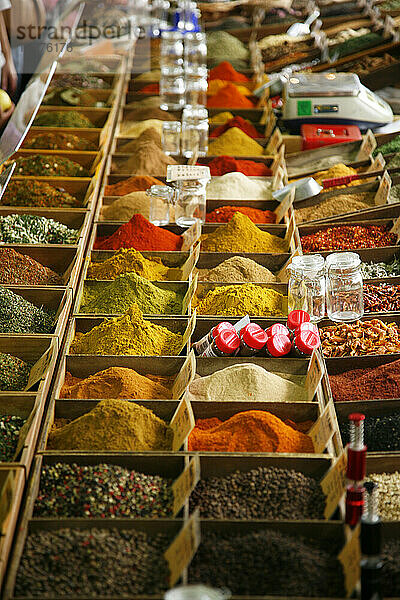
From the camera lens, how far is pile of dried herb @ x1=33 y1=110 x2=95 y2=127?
14.7 feet

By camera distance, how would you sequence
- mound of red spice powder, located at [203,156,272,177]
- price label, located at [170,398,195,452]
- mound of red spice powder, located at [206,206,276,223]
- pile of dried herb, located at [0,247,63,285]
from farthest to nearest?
1. mound of red spice powder, located at [203,156,272,177]
2. mound of red spice powder, located at [206,206,276,223]
3. pile of dried herb, located at [0,247,63,285]
4. price label, located at [170,398,195,452]

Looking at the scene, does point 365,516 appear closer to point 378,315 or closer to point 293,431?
point 293,431

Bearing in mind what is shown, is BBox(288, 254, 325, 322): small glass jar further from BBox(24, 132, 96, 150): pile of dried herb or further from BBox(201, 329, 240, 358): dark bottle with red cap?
BBox(24, 132, 96, 150): pile of dried herb

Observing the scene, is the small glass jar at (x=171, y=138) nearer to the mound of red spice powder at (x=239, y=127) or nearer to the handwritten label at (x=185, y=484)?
the mound of red spice powder at (x=239, y=127)

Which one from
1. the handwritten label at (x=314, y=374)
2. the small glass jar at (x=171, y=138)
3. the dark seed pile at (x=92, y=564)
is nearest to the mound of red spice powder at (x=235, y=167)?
the small glass jar at (x=171, y=138)

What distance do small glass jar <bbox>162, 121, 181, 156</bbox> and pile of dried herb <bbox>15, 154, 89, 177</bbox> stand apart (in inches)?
19.9

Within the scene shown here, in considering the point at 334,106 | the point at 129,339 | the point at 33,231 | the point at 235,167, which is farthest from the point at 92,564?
the point at 334,106

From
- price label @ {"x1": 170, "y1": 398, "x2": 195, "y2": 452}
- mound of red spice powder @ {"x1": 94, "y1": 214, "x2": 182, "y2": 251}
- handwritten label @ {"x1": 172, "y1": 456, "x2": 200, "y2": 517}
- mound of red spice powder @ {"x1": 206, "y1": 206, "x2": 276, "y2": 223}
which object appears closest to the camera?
handwritten label @ {"x1": 172, "y1": 456, "x2": 200, "y2": 517}

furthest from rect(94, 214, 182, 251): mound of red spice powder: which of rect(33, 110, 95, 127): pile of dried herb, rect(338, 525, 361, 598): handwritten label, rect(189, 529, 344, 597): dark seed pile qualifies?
rect(338, 525, 361, 598): handwritten label

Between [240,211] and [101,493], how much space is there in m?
1.95

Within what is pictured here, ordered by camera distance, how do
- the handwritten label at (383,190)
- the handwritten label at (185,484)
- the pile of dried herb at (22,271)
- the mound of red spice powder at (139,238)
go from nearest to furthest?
the handwritten label at (185,484) < the pile of dried herb at (22,271) < the mound of red spice powder at (139,238) < the handwritten label at (383,190)

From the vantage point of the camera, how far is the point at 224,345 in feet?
7.75

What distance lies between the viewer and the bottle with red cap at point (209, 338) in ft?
7.89

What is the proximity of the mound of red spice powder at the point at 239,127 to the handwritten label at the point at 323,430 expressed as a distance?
2829 millimetres
